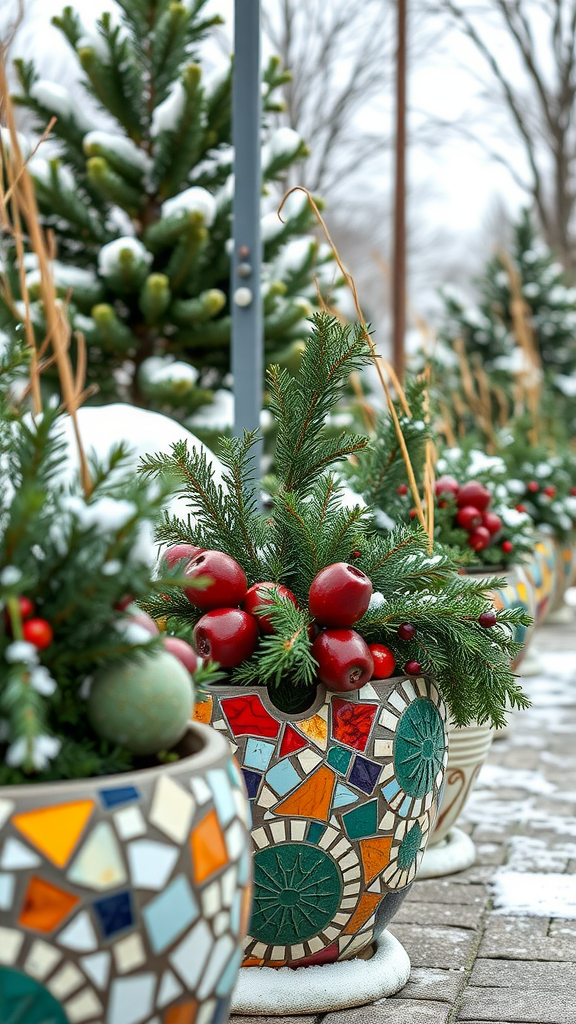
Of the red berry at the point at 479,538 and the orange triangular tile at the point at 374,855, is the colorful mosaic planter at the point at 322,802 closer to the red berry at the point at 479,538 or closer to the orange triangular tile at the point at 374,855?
the orange triangular tile at the point at 374,855

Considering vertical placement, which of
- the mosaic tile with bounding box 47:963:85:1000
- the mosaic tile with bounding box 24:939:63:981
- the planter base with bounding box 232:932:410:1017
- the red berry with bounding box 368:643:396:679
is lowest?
the planter base with bounding box 232:932:410:1017

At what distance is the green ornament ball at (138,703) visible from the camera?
152 centimetres

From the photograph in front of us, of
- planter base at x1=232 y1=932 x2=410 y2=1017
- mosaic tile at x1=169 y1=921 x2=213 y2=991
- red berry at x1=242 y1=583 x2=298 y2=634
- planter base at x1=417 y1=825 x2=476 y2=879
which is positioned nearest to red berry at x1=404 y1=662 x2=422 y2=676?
red berry at x1=242 y1=583 x2=298 y2=634

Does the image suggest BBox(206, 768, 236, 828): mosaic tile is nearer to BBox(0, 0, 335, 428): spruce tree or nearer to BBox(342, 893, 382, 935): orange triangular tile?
Result: BBox(342, 893, 382, 935): orange triangular tile

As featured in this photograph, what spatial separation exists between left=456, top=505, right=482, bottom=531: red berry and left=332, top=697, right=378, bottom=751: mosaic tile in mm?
1567

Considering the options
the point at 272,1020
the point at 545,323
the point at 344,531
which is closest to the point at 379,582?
the point at 344,531

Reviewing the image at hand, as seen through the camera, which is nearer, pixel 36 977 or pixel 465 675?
pixel 36 977

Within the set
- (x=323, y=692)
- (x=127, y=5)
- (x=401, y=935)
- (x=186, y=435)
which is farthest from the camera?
(x=127, y=5)

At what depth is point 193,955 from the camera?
4.77 feet

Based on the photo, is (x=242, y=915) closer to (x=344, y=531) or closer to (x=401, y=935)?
(x=344, y=531)

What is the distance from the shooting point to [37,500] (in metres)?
1.38

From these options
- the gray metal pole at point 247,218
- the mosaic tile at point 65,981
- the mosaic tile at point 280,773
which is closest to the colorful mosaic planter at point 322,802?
the mosaic tile at point 280,773

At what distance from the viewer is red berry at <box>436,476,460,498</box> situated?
374 centimetres

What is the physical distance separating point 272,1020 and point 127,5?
16.3 feet
